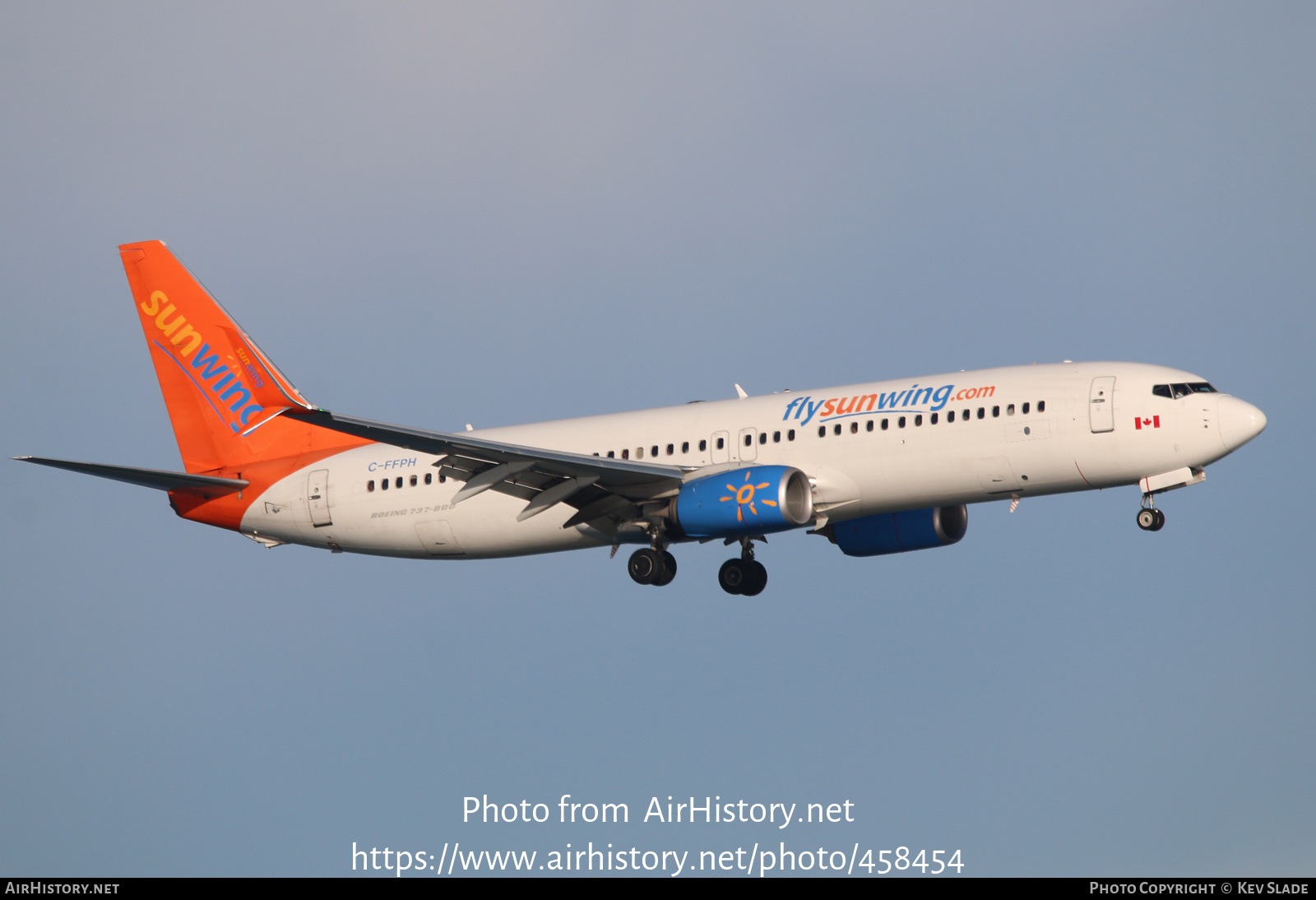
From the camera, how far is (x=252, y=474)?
49.8 metres

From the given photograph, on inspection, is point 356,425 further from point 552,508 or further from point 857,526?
point 857,526

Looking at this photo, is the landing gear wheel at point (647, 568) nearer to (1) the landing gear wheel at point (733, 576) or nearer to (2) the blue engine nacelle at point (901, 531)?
(1) the landing gear wheel at point (733, 576)

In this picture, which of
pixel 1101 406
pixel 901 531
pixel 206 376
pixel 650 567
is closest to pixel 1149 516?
pixel 1101 406

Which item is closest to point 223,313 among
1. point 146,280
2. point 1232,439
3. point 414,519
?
point 146,280

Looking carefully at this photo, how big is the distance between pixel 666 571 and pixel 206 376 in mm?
17430

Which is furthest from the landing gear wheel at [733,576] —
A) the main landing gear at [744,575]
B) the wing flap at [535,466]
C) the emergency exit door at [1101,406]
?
the emergency exit door at [1101,406]

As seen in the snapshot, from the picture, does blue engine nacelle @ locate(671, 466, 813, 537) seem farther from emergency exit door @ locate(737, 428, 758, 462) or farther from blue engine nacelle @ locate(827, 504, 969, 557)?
blue engine nacelle @ locate(827, 504, 969, 557)

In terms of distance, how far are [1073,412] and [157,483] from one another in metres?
→ 26.8

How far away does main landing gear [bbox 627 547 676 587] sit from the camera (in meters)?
44.6

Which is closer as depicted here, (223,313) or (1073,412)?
(1073,412)

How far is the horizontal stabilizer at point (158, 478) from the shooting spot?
139ft

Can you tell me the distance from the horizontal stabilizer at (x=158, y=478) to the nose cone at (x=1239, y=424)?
28.8 meters

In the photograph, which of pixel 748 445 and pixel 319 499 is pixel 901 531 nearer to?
pixel 748 445

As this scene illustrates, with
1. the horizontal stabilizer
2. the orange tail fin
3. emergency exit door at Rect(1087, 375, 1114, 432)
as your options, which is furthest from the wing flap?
emergency exit door at Rect(1087, 375, 1114, 432)
